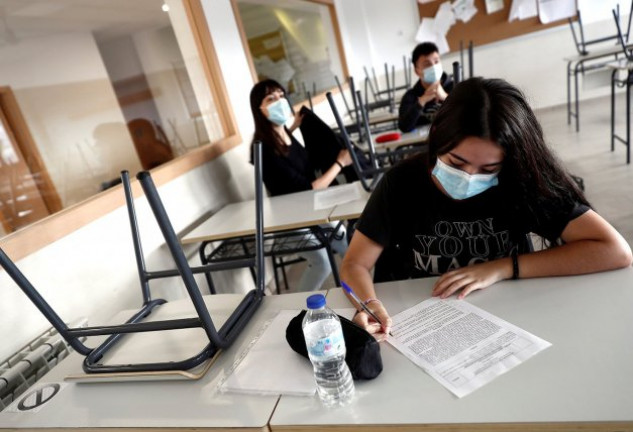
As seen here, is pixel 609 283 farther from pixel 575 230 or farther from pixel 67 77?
pixel 67 77

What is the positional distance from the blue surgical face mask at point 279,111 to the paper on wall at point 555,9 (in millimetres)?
4871

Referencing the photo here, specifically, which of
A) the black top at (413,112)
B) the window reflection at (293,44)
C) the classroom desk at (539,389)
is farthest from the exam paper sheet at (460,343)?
the window reflection at (293,44)

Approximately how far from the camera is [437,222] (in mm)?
1141

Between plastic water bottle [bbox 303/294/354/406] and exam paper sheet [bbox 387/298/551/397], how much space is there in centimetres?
14

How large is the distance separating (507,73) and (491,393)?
6.24 metres

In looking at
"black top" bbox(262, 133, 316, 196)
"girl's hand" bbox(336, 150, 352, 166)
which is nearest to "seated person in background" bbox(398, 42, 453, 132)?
"girl's hand" bbox(336, 150, 352, 166)

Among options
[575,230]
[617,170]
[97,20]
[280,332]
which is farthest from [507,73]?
[280,332]

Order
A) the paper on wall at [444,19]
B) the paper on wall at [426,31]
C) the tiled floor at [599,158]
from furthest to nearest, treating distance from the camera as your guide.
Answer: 1. the paper on wall at [426,31]
2. the paper on wall at [444,19]
3. the tiled floor at [599,158]

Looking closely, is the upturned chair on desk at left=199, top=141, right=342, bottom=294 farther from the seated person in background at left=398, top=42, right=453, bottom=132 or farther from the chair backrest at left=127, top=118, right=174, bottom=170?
the seated person in background at left=398, top=42, right=453, bottom=132

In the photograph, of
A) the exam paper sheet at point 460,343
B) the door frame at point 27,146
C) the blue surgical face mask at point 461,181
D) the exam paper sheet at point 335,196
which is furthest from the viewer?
the exam paper sheet at point 335,196

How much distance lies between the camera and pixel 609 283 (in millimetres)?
880

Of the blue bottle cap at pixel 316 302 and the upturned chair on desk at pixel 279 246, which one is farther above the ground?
the blue bottle cap at pixel 316 302

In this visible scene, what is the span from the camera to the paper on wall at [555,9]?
17.9ft

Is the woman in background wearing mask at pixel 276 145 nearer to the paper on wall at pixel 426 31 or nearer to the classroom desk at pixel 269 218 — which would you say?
the classroom desk at pixel 269 218
